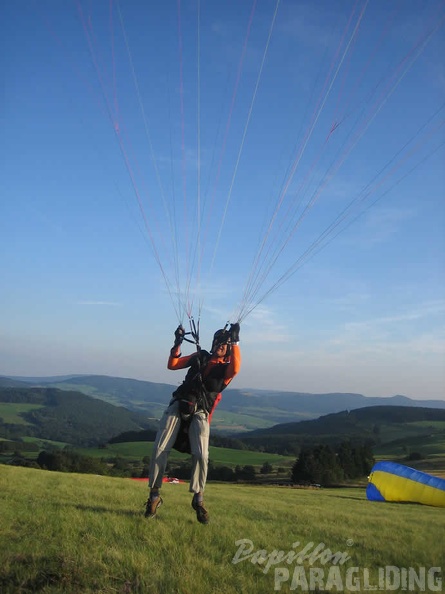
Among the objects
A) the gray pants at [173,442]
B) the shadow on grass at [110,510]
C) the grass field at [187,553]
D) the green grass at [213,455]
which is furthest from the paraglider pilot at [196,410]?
the green grass at [213,455]

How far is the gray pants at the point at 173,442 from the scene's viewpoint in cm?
686

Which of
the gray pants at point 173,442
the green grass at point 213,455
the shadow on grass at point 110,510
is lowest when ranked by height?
the green grass at point 213,455

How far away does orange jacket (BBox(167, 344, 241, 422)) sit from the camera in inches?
291

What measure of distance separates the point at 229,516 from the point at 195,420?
5.40 ft

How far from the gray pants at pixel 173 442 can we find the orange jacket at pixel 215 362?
1.45ft

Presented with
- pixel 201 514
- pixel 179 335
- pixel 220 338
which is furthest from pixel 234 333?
pixel 201 514

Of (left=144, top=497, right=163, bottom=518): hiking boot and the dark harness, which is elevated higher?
the dark harness

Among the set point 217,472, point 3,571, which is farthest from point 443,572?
point 217,472

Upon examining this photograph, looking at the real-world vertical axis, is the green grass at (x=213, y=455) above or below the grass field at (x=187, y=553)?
below

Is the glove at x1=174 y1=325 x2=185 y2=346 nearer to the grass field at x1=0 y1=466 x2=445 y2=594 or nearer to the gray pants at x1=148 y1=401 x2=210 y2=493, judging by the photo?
the gray pants at x1=148 y1=401 x2=210 y2=493

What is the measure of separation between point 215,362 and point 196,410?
86 cm

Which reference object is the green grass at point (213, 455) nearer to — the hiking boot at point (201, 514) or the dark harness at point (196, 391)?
the dark harness at point (196, 391)

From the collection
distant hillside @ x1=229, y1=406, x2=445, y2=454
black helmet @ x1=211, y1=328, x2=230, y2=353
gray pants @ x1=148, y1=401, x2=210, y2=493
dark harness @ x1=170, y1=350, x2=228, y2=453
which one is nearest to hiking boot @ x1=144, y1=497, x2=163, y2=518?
gray pants @ x1=148, y1=401, x2=210, y2=493

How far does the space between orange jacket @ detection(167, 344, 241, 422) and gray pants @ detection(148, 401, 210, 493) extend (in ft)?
1.45
